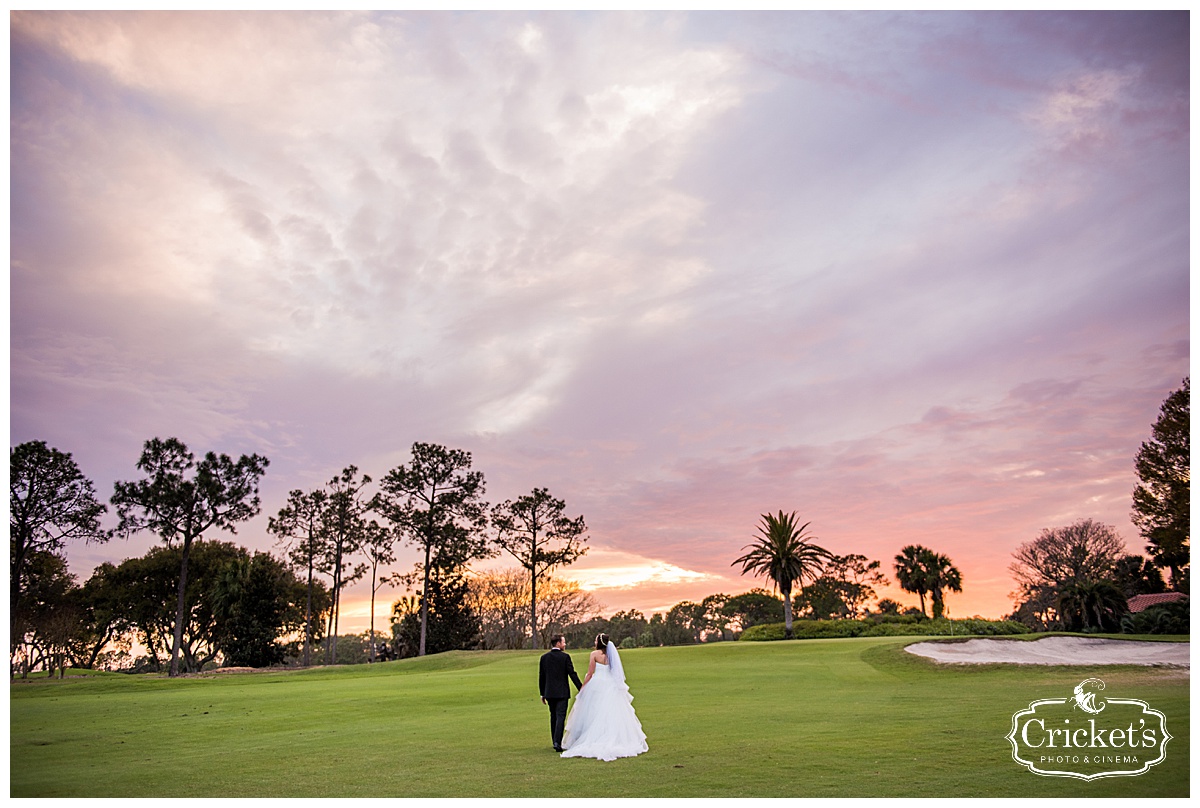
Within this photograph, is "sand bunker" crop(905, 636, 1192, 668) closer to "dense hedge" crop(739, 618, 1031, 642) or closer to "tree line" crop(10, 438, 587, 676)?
"dense hedge" crop(739, 618, 1031, 642)

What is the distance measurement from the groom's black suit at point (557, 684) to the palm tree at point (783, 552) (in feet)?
149

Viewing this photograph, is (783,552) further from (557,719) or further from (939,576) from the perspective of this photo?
(557,719)

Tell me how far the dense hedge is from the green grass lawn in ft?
75.8

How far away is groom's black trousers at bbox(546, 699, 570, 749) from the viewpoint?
1222 centimetres

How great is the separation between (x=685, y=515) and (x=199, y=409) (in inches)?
1281

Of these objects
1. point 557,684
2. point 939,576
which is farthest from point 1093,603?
point 557,684

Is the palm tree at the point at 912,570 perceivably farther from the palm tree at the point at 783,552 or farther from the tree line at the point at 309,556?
the tree line at the point at 309,556

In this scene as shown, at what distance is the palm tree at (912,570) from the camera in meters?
64.6

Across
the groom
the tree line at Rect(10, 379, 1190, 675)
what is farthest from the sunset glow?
the groom

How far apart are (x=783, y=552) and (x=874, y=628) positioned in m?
8.43

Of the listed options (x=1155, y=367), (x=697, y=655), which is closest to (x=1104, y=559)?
(x=1155, y=367)

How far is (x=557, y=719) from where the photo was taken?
40.6 feet

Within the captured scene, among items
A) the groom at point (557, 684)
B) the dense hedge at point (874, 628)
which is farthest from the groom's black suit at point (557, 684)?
the dense hedge at point (874, 628)
